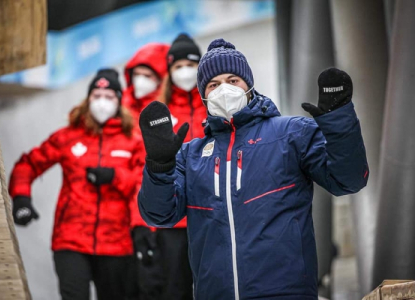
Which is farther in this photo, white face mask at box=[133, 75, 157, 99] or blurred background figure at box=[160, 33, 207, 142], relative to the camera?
white face mask at box=[133, 75, 157, 99]

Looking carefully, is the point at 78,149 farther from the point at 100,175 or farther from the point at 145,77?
the point at 145,77

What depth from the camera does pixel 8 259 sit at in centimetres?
405

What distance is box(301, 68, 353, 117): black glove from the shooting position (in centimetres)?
319

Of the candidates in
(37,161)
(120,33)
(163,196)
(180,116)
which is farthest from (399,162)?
(120,33)

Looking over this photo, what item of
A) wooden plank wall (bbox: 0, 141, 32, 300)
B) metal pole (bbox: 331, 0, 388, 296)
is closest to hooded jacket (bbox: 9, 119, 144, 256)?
wooden plank wall (bbox: 0, 141, 32, 300)

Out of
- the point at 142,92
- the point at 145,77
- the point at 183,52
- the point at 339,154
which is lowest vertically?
the point at 339,154

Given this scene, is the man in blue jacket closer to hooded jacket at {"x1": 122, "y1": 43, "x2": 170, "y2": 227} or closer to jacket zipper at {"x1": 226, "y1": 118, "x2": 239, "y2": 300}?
jacket zipper at {"x1": 226, "y1": 118, "x2": 239, "y2": 300}

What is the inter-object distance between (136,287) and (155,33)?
13.8 feet

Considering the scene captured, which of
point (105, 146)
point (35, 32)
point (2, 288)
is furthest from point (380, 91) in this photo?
point (2, 288)

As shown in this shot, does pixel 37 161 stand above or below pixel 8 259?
above

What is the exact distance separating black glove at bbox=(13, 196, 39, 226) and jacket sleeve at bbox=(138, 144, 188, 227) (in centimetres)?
216

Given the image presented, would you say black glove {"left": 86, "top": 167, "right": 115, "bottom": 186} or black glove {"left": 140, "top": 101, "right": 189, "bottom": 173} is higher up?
black glove {"left": 140, "top": 101, "right": 189, "bottom": 173}

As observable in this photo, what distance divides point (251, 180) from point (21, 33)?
9.19 ft

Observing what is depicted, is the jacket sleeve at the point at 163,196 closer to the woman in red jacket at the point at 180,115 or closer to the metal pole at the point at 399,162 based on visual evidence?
the woman in red jacket at the point at 180,115
